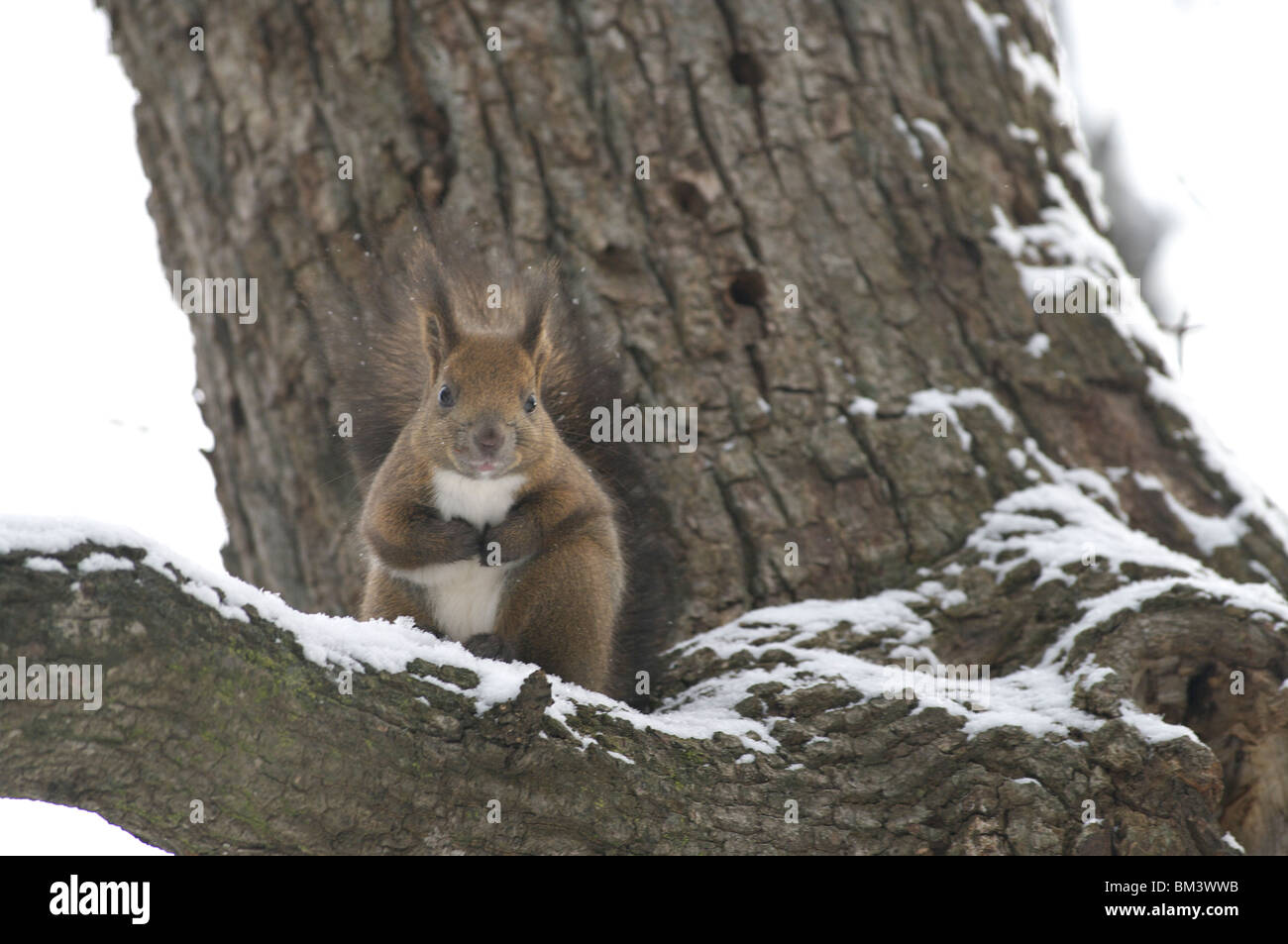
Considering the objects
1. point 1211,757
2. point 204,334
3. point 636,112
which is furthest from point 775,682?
point 204,334

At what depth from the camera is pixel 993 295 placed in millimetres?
3512

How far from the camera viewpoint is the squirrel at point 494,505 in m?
2.77

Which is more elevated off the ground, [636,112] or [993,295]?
[636,112]

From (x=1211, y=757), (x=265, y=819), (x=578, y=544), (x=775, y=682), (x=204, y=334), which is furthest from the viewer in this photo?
(x=204, y=334)

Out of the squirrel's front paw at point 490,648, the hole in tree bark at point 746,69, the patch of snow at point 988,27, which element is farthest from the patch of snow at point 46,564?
the patch of snow at point 988,27

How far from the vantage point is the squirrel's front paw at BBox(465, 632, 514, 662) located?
2.63 metres

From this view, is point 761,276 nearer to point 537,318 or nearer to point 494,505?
point 537,318

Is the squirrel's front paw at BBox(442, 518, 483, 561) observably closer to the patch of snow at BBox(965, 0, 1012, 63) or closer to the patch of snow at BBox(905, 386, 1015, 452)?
the patch of snow at BBox(905, 386, 1015, 452)

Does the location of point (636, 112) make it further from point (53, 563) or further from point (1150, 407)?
point (53, 563)

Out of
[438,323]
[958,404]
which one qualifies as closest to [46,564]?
[438,323]

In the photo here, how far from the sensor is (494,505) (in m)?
2.88

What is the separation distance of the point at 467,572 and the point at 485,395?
1.35 ft

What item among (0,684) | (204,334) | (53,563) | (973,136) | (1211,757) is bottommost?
(1211,757)

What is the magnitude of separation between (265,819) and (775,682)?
1.14 metres
